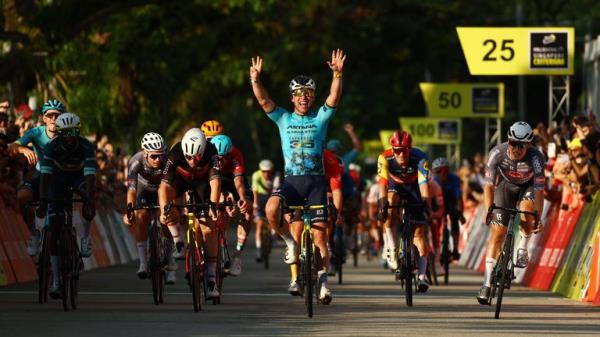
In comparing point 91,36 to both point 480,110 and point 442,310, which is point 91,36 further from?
point 442,310

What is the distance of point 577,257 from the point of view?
22531 mm

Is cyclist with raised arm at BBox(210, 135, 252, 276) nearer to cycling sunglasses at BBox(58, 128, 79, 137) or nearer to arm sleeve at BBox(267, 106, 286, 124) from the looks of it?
arm sleeve at BBox(267, 106, 286, 124)

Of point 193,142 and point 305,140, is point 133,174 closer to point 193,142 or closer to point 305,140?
point 193,142

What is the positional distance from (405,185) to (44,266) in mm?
4628

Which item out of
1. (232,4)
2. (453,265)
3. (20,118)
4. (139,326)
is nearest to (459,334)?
(139,326)

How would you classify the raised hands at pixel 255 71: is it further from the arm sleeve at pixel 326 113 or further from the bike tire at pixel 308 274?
the bike tire at pixel 308 274

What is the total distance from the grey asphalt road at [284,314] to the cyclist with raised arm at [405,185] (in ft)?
1.94

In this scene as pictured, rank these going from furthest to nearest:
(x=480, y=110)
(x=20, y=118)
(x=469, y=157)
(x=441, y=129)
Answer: (x=469, y=157) → (x=441, y=129) → (x=480, y=110) → (x=20, y=118)

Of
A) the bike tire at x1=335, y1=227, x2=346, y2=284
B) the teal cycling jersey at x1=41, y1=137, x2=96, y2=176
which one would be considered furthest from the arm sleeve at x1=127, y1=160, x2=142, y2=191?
the bike tire at x1=335, y1=227, x2=346, y2=284

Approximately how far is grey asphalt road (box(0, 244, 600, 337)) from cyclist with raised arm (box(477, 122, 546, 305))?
66 centimetres

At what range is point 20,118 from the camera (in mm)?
27734

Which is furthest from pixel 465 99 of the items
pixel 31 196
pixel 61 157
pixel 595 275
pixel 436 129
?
pixel 61 157

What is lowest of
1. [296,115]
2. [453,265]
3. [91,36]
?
[453,265]

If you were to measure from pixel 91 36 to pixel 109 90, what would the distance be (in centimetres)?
162
